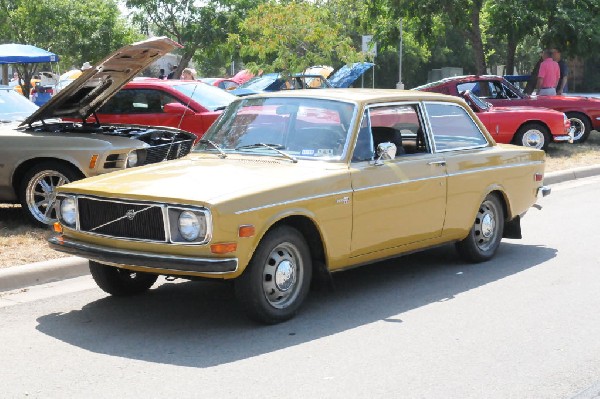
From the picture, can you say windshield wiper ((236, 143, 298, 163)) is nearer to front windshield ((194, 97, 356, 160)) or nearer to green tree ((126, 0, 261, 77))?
front windshield ((194, 97, 356, 160))

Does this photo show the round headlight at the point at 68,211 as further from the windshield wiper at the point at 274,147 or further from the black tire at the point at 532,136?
the black tire at the point at 532,136

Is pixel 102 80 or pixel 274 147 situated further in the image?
pixel 102 80

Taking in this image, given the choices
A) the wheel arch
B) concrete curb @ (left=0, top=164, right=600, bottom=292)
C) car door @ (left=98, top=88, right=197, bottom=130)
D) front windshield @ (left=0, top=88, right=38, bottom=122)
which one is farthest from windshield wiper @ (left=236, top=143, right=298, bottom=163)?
car door @ (left=98, top=88, right=197, bottom=130)

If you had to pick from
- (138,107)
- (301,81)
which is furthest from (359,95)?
(301,81)

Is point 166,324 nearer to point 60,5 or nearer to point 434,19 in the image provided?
point 434,19

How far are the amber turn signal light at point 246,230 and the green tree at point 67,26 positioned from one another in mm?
28349

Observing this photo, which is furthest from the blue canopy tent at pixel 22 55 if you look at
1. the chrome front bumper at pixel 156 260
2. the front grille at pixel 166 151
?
the chrome front bumper at pixel 156 260

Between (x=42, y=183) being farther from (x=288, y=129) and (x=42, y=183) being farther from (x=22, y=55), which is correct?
(x=22, y=55)

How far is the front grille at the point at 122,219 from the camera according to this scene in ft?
19.9

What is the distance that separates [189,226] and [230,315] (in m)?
0.97

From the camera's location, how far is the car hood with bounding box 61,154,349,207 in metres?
6.04

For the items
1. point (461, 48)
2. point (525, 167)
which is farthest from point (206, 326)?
point (461, 48)

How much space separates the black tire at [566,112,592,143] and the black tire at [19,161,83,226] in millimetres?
11849

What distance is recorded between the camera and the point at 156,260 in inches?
235
